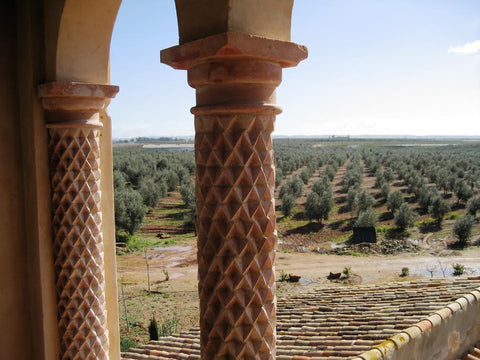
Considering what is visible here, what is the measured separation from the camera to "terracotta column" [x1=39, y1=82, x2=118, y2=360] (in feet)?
13.9

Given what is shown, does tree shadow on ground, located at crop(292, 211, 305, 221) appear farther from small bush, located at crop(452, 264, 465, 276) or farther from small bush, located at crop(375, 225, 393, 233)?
small bush, located at crop(452, 264, 465, 276)

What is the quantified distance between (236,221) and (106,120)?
9.79 ft

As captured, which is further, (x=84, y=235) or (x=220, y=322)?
(x=84, y=235)

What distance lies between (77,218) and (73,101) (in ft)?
3.62

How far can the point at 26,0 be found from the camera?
13.6 ft

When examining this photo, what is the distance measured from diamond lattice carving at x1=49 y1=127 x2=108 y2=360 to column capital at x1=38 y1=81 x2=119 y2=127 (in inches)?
3.4

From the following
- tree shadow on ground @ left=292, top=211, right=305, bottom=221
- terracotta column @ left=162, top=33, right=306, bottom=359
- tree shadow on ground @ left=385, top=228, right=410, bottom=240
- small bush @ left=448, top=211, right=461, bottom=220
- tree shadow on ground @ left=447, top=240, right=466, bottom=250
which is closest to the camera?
terracotta column @ left=162, top=33, right=306, bottom=359

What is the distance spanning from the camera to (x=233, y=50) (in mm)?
2123

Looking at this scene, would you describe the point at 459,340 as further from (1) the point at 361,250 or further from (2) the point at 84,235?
(1) the point at 361,250

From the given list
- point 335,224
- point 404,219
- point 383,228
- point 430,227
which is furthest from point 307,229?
point 430,227

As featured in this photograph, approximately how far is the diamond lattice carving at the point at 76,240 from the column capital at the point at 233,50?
225 cm

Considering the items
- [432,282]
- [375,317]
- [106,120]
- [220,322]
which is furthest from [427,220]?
[220,322]

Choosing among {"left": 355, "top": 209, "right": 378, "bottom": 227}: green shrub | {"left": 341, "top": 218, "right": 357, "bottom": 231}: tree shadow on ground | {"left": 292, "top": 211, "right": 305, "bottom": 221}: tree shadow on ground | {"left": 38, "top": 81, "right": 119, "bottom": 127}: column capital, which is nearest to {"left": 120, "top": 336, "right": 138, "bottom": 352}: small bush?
{"left": 38, "top": 81, "right": 119, "bottom": 127}: column capital

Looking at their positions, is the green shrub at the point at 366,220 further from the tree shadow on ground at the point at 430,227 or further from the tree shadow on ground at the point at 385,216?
the tree shadow on ground at the point at 430,227
